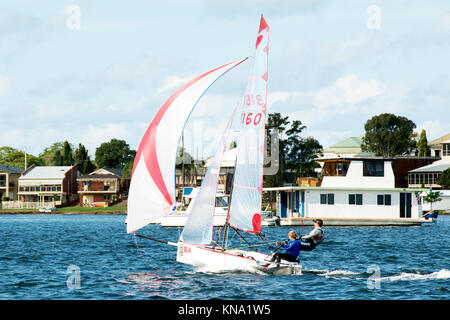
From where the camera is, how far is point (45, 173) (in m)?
114

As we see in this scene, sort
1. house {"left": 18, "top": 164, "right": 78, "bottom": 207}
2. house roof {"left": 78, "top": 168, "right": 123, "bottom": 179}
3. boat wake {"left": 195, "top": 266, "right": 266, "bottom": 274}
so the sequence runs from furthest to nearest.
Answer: house roof {"left": 78, "top": 168, "right": 123, "bottom": 179}, house {"left": 18, "top": 164, "right": 78, "bottom": 207}, boat wake {"left": 195, "top": 266, "right": 266, "bottom": 274}

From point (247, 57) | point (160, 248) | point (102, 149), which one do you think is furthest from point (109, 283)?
point (102, 149)

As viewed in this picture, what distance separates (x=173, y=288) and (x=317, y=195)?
32.8m

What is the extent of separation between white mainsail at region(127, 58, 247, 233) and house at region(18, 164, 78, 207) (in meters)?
92.9

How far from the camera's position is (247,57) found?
68.6 feet

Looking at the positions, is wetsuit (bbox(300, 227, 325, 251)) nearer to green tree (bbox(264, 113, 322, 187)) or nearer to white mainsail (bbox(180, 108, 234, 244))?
white mainsail (bbox(180, 108, 234, 244))

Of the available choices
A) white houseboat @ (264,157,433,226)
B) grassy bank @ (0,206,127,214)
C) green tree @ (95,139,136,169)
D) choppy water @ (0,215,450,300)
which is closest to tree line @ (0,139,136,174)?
green tree @ (95,139,136,169)

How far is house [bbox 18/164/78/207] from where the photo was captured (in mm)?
111037

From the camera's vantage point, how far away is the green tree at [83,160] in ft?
420

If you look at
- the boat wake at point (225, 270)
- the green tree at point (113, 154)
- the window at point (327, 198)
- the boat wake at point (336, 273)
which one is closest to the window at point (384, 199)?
the window at point (327, 198)

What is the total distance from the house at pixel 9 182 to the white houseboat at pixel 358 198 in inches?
2974

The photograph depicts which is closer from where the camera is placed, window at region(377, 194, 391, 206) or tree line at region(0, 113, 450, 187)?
window at region(377, 194, 391, 206)

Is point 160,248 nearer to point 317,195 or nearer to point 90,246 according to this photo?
point 90,246

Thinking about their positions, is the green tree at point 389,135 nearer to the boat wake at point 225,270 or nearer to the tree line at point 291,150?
the tree line at point 291,150
